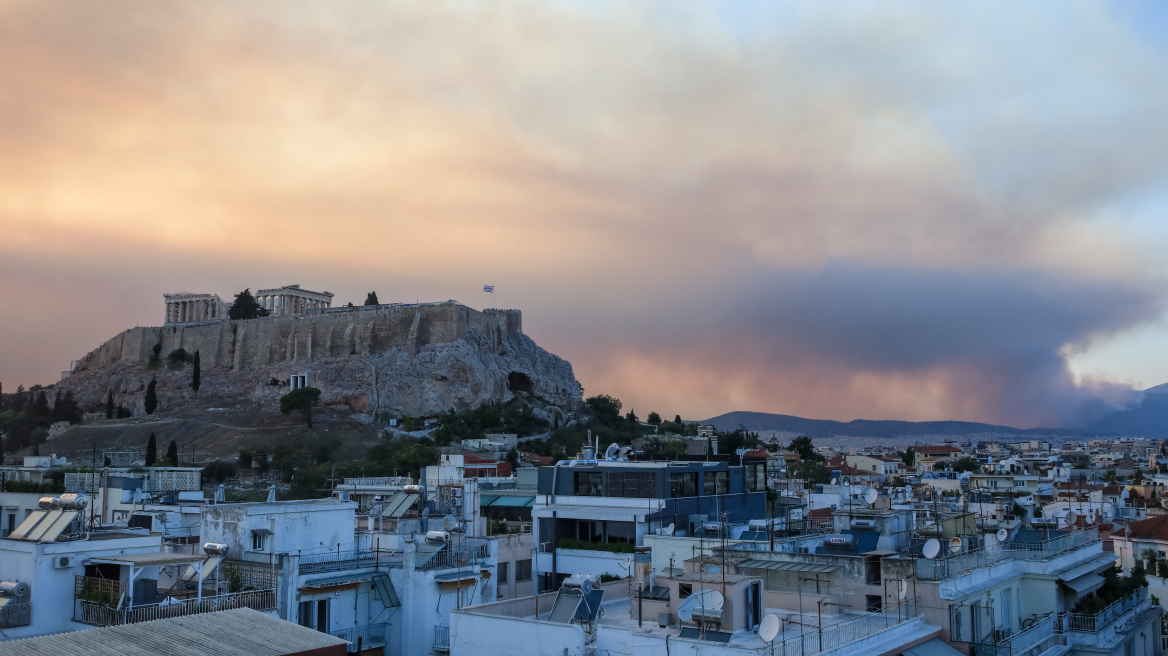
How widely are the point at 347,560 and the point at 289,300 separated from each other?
100 m

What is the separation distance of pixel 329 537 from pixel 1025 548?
13.3 m

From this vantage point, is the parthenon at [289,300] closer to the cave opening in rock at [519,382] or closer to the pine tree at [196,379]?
the pine tree at [196,379]

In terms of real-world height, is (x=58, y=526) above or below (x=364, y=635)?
above

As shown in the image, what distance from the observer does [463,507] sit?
78.4ft

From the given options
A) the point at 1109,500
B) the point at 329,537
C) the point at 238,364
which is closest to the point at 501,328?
the point at 238,364

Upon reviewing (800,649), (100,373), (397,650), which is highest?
(100,373)

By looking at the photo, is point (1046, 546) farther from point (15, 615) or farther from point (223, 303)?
point (223, 303)

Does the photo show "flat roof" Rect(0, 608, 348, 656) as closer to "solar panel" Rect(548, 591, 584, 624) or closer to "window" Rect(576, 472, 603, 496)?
"solar panel" Rect(548, 591, 584, 624)

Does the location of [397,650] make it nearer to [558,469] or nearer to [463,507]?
[463,507]

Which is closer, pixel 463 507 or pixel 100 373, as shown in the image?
pixel 463 507

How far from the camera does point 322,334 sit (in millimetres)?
99688

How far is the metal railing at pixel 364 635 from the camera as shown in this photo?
15977 millimetres

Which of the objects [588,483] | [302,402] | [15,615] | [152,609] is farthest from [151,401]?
[152,609]

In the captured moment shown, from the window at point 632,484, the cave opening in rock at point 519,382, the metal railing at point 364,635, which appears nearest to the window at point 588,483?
the window at point 632,484
